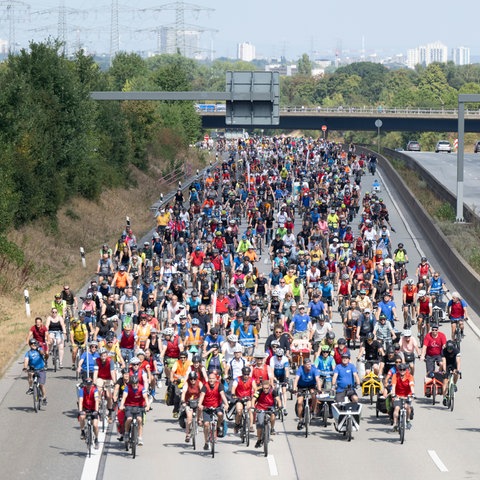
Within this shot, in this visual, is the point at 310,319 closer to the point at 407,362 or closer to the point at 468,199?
the point at 407,362

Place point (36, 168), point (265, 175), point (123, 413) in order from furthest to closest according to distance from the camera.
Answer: point (265, 175)
point (36, 168)
point (123, 413)

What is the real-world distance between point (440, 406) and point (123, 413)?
6.74 m

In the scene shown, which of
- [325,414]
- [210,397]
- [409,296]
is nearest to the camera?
[210,397]

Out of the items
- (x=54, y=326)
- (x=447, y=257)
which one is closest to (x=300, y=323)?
(x=54, y=326)

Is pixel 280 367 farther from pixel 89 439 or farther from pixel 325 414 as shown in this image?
pixel 89 439

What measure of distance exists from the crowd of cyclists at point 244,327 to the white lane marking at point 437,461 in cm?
137

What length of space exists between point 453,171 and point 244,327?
70.9m

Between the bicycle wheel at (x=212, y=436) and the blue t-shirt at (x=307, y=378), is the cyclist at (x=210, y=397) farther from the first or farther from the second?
the blue t-shirt at (x=307, y=378)

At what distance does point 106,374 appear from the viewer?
23328 millimetres

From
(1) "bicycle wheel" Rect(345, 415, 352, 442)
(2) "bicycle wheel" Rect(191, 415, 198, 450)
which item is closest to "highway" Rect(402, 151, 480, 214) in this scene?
(1) "bicycle wheel" Rect(345, 415, 352, 442)

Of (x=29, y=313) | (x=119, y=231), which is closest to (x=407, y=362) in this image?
(x=29, y=313)

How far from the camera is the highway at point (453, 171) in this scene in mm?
75562

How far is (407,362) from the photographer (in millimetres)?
24812

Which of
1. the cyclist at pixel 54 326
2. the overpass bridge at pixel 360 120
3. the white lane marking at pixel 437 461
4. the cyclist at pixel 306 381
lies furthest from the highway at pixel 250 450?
the overpass bridge at pixel 360 120
